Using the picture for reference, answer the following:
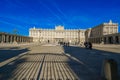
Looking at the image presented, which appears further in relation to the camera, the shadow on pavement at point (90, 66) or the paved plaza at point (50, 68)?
the shadow on pavement at point (90, 66)

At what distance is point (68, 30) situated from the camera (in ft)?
562

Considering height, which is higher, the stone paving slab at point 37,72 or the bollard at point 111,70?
the bollard at point 111,70

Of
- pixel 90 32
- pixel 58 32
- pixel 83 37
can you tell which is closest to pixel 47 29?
pixel 58 32

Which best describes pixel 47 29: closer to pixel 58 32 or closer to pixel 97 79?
pixel 58 32

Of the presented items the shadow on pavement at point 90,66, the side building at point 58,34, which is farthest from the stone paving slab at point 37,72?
the side building at point 58,34

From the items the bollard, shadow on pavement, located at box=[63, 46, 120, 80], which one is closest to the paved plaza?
shadow on pavement, located at box=[63, 46, 120, 80]

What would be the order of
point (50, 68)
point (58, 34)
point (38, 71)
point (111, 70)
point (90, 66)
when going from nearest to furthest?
point (111, 70)
point (38, 71)
point (50, 68)
point (90, 66)
point (58, 34)

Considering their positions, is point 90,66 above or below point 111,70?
below

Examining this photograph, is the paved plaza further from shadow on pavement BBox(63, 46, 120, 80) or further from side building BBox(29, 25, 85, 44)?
side building BBox(29, 25, 85, 44)

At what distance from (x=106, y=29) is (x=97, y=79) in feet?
351

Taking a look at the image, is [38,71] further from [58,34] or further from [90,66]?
[58,34]

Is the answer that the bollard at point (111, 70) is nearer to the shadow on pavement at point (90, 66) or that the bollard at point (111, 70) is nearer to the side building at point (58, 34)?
the shadow on pavement at point (90, 66)

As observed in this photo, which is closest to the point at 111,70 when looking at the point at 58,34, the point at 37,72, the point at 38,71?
the point at 37,72

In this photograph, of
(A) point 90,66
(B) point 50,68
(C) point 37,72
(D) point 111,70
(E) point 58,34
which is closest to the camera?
(D) point 111,70
